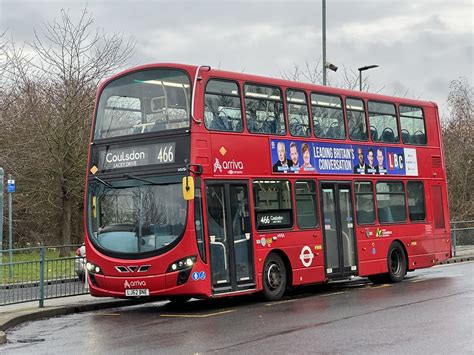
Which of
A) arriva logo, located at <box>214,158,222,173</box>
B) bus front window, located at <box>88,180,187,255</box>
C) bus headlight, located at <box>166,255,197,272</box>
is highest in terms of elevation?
arriva logo, located at <box>214,158,222,173</box>

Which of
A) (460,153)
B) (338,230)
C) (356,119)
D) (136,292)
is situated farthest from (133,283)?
(460,153)

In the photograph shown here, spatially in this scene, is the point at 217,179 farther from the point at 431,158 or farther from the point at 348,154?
the point at 431,158

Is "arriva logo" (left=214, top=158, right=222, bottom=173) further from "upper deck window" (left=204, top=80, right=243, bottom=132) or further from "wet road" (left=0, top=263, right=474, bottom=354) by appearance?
"wet road" (left=0, top=263, right=474, bottom=354)

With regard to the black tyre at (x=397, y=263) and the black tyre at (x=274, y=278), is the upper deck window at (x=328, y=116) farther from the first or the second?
the black tyre at (x=397, y=263)

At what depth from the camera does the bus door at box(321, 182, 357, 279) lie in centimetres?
1795

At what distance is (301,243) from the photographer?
1712 cm

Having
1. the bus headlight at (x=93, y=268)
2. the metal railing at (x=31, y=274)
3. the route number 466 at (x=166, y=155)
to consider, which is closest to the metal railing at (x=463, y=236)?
the metal railing at (x=31, y=274)

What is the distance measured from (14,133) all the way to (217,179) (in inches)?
724

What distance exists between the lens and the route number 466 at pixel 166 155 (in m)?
14.9

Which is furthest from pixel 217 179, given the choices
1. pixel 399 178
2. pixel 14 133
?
pixel 14 133

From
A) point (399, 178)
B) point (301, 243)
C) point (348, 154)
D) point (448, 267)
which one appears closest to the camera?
point (301, 243)

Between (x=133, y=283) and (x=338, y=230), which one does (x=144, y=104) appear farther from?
(x=338, y=230)

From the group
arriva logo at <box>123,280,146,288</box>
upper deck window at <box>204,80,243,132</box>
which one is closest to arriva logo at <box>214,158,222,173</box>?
upper deck window at <box>204,80,243,132</box>

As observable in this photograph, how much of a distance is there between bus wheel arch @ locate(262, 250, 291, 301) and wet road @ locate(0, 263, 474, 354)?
0.31 m
